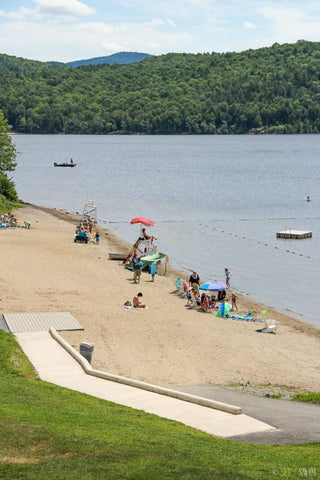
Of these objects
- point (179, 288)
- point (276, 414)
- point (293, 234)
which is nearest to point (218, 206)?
point (293, 234)

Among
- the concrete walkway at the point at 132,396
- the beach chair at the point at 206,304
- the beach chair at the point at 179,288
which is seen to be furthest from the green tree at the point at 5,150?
the concrete walkway at the point at 132,396

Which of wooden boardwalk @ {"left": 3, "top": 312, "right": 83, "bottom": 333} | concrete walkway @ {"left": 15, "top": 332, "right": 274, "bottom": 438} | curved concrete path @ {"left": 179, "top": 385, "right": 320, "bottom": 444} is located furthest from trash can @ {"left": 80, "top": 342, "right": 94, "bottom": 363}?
wooden boardwalk @ {"left": 3, "top": 312, "right": 83, "bottom": 333}

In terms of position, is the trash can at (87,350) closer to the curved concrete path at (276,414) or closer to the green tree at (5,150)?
the curved concrete path at (276,414)

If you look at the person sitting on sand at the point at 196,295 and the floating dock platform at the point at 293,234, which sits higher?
the floating dock platform at the point at 293,234

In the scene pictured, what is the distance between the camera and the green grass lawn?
9.79m

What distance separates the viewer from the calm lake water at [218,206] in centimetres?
4044

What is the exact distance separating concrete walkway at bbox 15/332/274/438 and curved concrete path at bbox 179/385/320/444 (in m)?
0.35

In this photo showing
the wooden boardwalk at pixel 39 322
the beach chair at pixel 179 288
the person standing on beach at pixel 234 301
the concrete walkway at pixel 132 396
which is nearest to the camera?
the concrete walkway at pixel 132 396

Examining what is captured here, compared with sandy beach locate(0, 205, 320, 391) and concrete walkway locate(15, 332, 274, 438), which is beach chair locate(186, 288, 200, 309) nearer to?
sandy beach locate(0, 205, 320, 391)

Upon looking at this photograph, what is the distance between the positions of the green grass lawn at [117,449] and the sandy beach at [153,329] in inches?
230

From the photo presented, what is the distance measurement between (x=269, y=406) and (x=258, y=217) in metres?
51.6

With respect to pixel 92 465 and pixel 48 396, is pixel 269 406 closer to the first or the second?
pixel 48 396

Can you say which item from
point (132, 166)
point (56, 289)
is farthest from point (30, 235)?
point (132, 166)

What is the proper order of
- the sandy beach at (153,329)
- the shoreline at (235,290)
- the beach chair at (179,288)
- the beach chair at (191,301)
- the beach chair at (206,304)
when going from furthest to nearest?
the beach chair at (179,288)
the beach chair at (191,301)
the shoreline at (235,290)
the beach chair at (206,304)
the sandy beach at (153,329)
